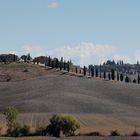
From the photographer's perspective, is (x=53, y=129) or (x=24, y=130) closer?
(x=24, y=130)

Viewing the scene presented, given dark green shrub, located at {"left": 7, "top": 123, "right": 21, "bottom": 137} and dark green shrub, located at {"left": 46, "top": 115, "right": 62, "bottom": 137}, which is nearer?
dark green shrub, located at {"left": 7, "top": 123, "right": 21, "bottom": 137}

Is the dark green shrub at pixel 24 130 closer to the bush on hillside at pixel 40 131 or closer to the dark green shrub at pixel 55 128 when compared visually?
the bush on hillside at pixel 40 131

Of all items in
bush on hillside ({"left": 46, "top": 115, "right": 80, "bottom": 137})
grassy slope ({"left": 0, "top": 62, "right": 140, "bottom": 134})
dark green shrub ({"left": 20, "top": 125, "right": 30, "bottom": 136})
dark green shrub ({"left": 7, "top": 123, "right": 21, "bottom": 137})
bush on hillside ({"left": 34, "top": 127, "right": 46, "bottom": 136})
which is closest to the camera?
bush on hillside ({"left": 34, "top": 127, "right": 46, "bottom": 136})

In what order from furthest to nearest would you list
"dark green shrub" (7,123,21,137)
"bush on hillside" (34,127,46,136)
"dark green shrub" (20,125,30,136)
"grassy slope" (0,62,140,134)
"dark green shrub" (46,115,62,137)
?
"grassy slope" (0,62,140,134) < "dark green shrub" (46,115,62,137) < "dark green shrub" (20,125,30,136) < "dark green shrub" (7,123,21,137) < "bush on hillside" (34,127,46,136)

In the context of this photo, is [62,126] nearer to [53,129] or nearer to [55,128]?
[55,128]

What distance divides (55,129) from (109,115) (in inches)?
1183

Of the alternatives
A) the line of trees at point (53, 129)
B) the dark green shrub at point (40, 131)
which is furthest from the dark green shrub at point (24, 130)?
the dark green shrub at point (40, 131)

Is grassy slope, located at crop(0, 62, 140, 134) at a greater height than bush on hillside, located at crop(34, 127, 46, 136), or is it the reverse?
grassy slope, located at crop(0, 62, 140, 134)

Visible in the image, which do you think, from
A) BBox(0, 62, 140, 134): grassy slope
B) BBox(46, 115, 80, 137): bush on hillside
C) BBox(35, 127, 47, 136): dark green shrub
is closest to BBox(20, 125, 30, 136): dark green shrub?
BBox(35, 127, 47, 136): dark green shrub

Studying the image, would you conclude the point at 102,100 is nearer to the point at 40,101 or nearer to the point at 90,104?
the point at 90,104

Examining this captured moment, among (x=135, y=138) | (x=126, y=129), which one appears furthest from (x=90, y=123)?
(x=135, y=138)

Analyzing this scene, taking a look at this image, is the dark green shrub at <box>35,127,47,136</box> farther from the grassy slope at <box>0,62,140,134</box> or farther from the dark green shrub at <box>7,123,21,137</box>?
the grassy slope at <box>0,62,140,134</box>

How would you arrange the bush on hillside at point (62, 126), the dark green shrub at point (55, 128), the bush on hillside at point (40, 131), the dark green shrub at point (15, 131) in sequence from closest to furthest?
the bush on hillside at point (40, 131) → the dark green shrub at point (15, 131) → the dark green shrub at point (55, 128) → the bush on hillside at point (62, 126)

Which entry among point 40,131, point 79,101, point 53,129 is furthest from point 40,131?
point 79,101
